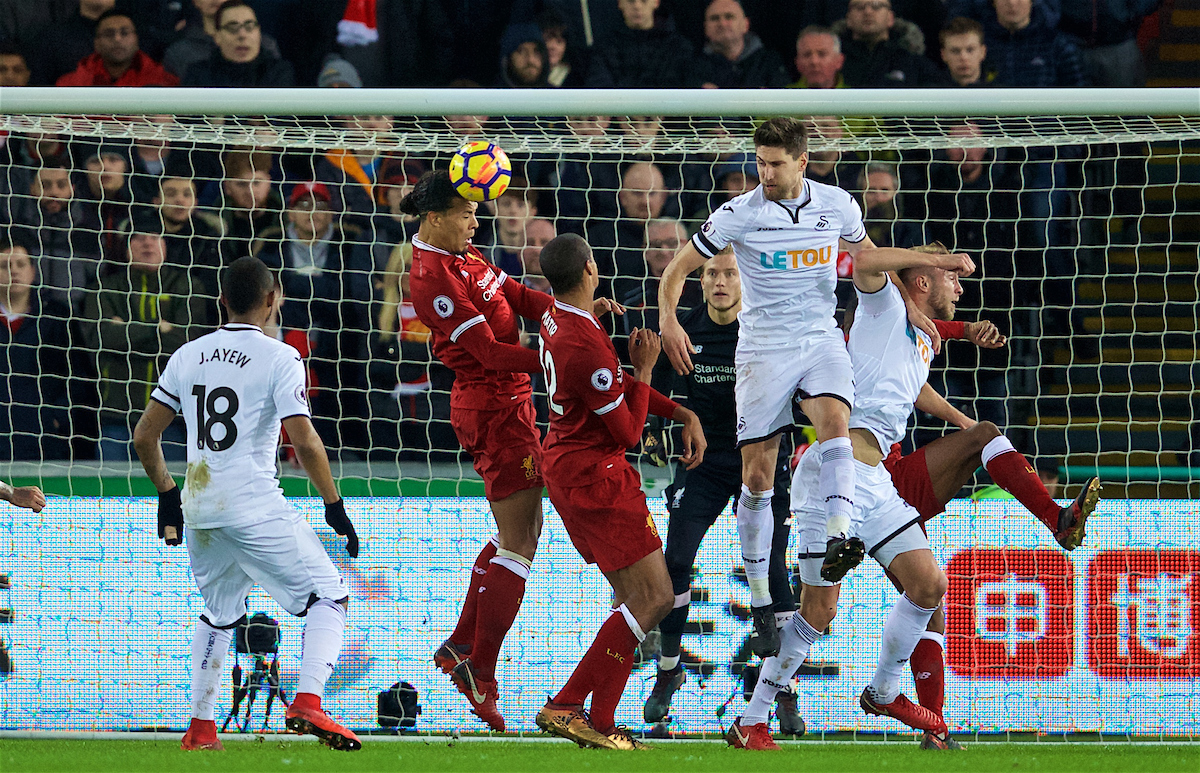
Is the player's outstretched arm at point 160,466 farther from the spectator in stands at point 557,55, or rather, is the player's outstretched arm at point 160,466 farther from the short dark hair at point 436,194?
the spectator in stands at point 557,55

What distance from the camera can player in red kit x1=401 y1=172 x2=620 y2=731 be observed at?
6.15 metres

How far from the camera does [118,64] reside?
1009 centimetres

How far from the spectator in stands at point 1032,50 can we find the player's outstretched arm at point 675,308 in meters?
4.70

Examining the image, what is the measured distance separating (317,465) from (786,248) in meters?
2.18

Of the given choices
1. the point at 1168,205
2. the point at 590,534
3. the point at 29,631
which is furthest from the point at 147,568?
the point at 1168,205

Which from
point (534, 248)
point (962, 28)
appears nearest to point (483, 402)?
point (534, 248)

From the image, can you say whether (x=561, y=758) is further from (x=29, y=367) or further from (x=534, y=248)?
(x=29, y=367)

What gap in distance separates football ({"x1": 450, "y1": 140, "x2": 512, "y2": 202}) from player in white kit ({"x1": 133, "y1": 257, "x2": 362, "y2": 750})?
0.96 metres

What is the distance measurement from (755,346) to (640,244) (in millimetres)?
2387

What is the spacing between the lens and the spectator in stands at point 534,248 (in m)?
8.29

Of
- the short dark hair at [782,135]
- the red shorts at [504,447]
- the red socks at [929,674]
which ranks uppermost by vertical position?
the short dark hair at [782,135]

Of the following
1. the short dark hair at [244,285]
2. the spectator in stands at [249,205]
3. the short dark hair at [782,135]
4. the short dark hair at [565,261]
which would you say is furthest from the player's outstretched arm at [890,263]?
the spectator in stands at [249,205]

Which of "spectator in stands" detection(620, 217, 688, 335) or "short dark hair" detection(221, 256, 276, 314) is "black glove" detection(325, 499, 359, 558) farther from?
"spectator in stands" detection(620, 217, 688, 335)

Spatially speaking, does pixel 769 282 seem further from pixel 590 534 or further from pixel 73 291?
pixel 73 291
